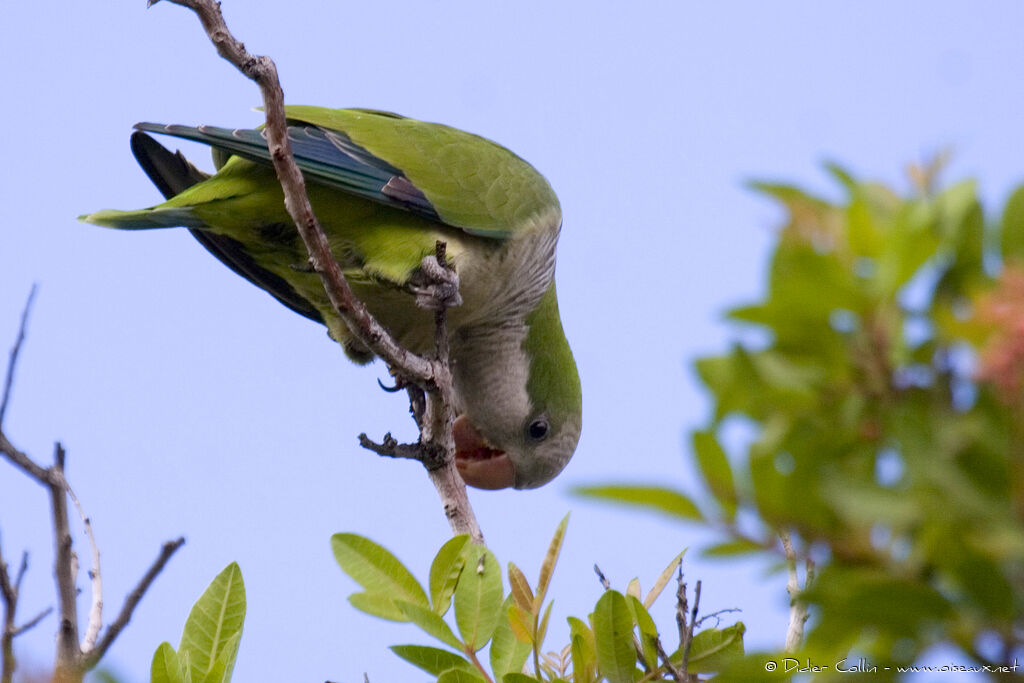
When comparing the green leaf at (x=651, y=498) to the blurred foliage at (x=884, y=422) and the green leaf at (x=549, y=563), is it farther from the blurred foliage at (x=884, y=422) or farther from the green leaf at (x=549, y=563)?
the green leaf at (x=549, y=563)

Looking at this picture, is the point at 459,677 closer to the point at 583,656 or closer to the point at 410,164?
the point at 583,656

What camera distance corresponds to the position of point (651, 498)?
101cm

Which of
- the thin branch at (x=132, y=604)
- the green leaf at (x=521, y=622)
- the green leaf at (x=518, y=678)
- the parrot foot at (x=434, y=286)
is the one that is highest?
the parrot foot at (x=434, y=286)

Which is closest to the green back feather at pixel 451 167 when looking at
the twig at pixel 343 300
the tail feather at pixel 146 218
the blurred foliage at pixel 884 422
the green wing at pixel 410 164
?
the green wing at pixel 410 164

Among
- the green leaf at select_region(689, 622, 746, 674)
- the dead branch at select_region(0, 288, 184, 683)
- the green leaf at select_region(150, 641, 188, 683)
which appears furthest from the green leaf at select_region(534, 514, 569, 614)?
the dead branch at select_region(0, 288, 184, 683)

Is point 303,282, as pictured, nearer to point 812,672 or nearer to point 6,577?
point 6,577

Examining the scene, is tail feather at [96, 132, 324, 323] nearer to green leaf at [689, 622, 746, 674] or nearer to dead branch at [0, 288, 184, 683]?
dead branch at [0, 288, 184, 683]

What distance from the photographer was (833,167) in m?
1.04

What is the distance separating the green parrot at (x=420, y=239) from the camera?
160 inches

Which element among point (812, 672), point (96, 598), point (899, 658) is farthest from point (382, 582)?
point (899, 658)

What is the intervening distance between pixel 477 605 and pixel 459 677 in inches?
8.3

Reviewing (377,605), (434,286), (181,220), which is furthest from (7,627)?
(181,220)

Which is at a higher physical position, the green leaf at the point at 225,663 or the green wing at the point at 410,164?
the green wing at the point at 410,164

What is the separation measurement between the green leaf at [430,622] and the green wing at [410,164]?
2.06 m
